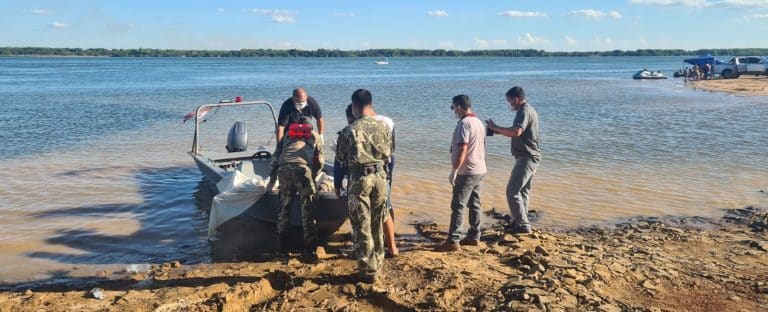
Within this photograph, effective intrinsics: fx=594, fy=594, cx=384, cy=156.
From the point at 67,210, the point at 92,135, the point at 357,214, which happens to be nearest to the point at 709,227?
the point at 357,214

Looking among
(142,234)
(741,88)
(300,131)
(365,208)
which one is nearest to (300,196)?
(300,131)

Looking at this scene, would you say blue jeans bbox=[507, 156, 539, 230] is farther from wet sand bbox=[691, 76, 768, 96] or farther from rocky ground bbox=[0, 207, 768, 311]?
wet sand bbox=[691, 76, 768, 96]

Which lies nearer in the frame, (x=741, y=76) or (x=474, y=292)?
(x=474, y=292)

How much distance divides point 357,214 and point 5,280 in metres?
3.63

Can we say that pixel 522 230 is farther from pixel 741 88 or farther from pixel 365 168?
pixel 741 88

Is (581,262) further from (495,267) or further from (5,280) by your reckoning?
(5,280)

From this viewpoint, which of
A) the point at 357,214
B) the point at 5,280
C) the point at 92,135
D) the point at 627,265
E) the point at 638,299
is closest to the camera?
the point at 638,299

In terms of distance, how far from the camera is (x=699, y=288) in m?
4.81

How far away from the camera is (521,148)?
20.5 ft

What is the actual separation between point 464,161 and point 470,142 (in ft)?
0.64

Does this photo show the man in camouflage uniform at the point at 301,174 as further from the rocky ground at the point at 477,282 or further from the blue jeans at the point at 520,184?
the blue jeans at the point at 520,184

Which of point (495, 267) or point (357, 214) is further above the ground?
point (357, 214)

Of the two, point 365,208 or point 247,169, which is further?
point 247,169

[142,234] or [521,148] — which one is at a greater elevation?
[521,148]
